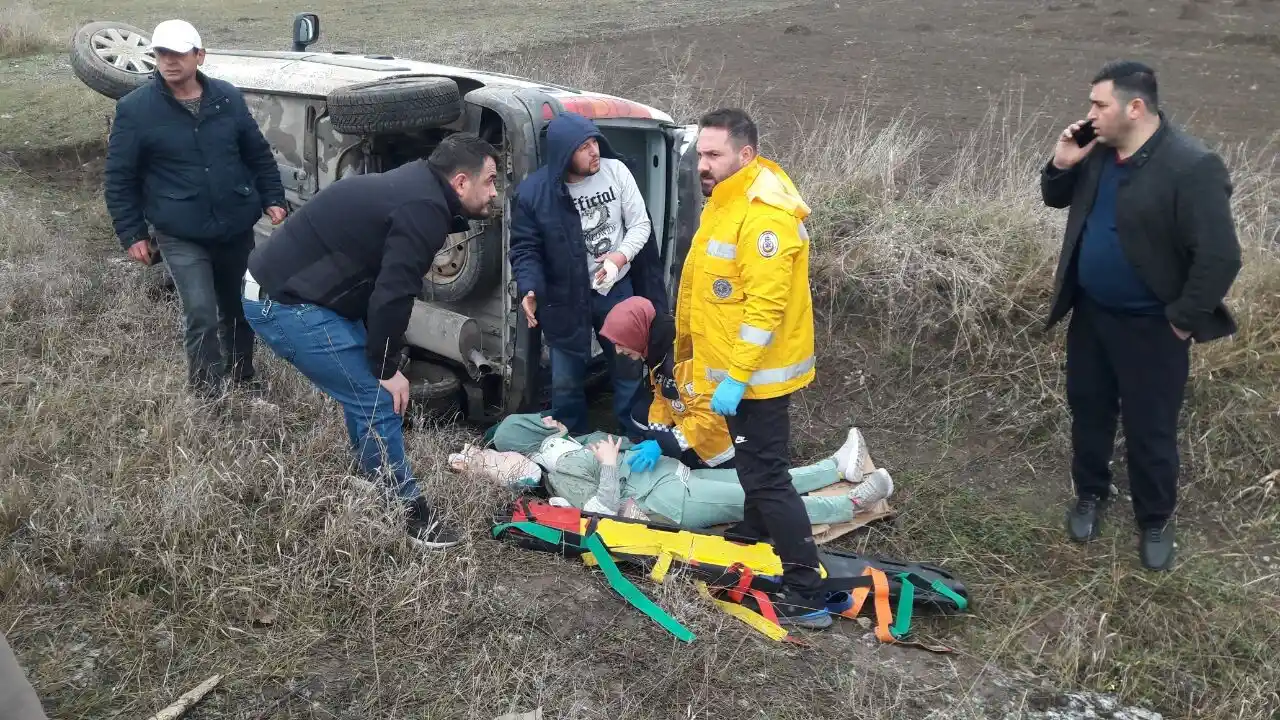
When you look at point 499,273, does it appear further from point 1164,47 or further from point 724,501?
point 1164,47

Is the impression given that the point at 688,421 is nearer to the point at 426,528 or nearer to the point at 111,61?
the point at 426,528

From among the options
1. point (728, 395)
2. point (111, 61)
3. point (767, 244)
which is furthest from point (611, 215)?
point (111, 61)

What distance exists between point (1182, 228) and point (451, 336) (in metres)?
3.03

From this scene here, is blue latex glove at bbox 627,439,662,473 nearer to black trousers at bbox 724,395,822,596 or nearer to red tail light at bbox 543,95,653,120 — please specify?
black trousers at bbox 724,395,822,596

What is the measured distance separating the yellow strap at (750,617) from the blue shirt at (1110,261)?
5.65 feet

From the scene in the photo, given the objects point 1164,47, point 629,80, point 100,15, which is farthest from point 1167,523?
point 100,15

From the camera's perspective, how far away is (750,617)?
10.5ft

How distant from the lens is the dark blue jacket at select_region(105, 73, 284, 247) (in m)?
4.03

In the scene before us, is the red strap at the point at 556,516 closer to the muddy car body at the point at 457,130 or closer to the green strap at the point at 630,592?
the green strap at the point at 630,592

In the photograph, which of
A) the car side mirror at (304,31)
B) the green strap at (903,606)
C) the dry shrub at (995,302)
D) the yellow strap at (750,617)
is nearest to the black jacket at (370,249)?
the yellow strap at (750,617)

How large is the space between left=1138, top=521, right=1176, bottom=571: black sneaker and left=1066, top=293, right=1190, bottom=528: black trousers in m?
0.04

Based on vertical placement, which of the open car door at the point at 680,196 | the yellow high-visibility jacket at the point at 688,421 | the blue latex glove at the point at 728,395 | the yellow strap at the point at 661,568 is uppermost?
the open car door at the point at 680,196

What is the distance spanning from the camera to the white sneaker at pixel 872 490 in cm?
374

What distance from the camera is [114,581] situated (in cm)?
297
